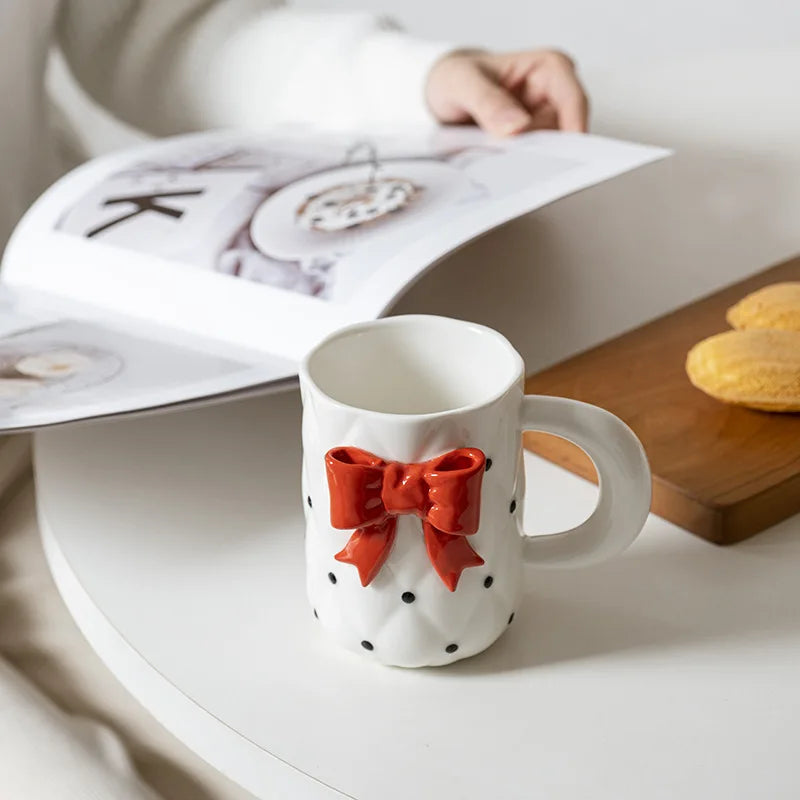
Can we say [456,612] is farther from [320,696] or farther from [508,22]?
[508,22]

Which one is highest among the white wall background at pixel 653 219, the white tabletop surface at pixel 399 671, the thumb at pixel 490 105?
the thumb at pixel 490 105

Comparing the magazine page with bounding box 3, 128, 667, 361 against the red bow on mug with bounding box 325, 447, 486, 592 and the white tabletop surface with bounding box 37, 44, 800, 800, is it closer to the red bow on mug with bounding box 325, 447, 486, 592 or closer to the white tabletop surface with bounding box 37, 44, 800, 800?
the white tabletop surface with bounding box 37, 44, 800, 800

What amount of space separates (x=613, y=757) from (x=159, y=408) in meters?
0.26

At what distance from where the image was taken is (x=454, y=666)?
44cm

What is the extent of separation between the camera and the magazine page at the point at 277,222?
2.00ft

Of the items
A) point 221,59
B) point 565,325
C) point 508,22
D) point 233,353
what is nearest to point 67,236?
point 233,353

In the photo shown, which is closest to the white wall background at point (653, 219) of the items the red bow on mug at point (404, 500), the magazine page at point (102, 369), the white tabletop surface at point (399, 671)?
the white tabletop surface at point (399, 671)

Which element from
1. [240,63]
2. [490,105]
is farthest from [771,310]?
[240,63]

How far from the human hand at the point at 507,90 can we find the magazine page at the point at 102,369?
1.14 feet

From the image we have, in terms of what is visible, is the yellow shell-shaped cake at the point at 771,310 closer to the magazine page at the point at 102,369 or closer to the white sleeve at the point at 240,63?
the magazine page at the point at 102,369

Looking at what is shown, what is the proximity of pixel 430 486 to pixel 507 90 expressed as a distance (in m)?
0.62

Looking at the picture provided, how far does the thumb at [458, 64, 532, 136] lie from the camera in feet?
2.76

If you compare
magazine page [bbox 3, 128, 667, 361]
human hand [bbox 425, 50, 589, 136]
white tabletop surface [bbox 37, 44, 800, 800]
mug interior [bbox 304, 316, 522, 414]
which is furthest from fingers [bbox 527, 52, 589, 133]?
mug interior [bbox 304, 316, 522, 414]

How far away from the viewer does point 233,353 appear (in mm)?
593
